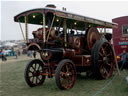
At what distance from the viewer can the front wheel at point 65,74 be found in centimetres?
478

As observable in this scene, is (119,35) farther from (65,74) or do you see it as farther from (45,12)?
(45,12)

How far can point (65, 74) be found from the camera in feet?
16.5

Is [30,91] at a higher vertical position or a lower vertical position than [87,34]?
lower

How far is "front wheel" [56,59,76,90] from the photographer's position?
4.78 meters

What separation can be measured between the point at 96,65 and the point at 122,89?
4.77 ft

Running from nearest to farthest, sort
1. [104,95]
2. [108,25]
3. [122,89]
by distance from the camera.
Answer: [104,95] → [122,89] → [108,25]

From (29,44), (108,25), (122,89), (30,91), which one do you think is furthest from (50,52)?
(108,25)

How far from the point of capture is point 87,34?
21.9 feet

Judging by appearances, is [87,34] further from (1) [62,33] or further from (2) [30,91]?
(2) [30,91]

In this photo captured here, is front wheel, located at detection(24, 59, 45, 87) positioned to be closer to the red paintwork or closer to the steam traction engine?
the steam traction engine

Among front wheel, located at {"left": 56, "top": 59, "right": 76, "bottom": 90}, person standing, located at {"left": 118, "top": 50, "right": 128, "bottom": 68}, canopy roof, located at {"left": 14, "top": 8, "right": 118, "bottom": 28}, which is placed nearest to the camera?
front wheel, located at {"left": 56, "top": 59, "right": 76, "bottom": 90}

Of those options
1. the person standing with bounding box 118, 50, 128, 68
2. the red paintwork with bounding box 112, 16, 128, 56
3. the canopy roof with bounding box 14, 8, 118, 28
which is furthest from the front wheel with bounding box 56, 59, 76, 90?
the red paintwork with bounding box 112, 16, 128, 56

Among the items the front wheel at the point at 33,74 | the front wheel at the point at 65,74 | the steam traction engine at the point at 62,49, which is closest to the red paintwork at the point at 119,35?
the steam traction engine at the point at 62,49

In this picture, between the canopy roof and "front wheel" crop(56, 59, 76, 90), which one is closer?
"front wheel" crop(56, 59, 76, 90)
